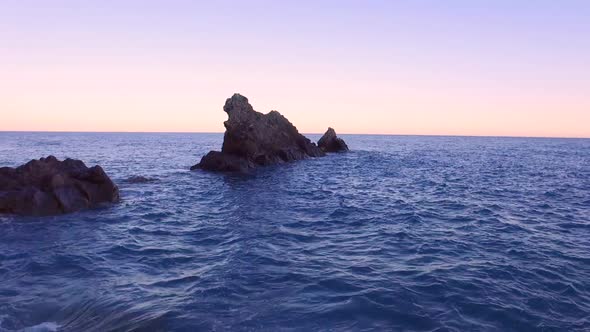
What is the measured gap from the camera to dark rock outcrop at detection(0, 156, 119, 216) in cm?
2078

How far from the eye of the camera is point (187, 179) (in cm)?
3638

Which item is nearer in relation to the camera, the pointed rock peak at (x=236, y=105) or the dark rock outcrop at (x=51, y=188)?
the dark rock outcrop at (x=51, y=188)

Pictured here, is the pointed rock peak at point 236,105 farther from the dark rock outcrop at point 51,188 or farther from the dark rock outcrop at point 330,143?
the dark rock outcrop at point 330,143

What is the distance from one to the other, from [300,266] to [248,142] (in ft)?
111

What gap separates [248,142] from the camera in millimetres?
46188

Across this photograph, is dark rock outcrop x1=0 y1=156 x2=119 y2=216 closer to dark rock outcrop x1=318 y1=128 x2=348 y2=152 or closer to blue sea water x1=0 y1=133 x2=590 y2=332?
blue sea water x1=0 y1=133 x2=590 y2=332

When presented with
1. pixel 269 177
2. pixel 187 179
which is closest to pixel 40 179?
pixel 187 179

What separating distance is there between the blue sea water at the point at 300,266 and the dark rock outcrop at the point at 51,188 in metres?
1.21

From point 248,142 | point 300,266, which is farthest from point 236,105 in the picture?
point 300,266

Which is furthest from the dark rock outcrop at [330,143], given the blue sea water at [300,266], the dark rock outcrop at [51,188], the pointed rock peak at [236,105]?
the dark rock outcrop at [51,188]

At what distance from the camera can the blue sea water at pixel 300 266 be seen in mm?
9773

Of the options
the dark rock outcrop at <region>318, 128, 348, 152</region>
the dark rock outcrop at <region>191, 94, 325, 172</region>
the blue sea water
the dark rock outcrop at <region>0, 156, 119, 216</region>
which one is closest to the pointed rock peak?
the dark rock outcrop at <region>191, 94, 325, 172</region>

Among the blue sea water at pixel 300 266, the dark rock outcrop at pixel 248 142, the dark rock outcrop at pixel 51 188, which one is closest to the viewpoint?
the blue sea water at pixel 300 266

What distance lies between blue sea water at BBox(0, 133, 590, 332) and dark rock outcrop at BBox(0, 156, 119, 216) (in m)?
1.21
